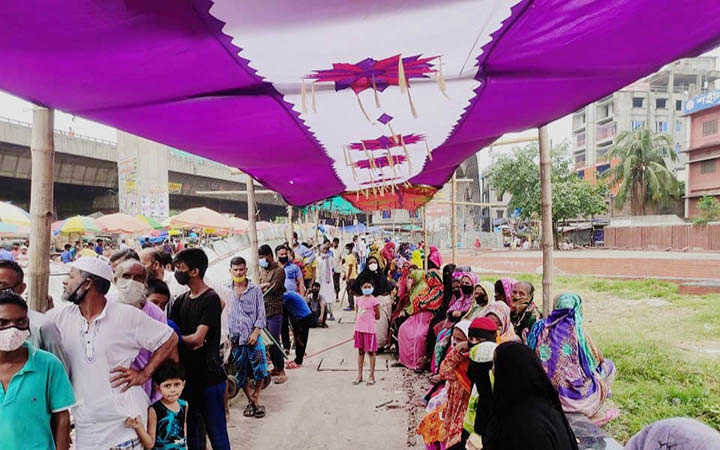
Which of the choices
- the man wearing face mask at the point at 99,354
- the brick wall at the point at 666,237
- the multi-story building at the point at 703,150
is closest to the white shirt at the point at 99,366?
the man wearing face mask at the point at 99,354

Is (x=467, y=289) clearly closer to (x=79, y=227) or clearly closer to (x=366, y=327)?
(x=366, y=327)

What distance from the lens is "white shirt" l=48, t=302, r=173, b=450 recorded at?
2115 millimetres

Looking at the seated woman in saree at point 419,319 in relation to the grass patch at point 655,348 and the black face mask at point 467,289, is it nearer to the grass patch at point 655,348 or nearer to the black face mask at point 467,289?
the black face mask at point 467,289

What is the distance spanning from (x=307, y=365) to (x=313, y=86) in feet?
15.2

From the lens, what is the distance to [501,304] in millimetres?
3418

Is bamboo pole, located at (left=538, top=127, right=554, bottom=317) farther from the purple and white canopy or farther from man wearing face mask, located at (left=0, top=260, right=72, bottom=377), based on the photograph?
man wearing face mask, located at (left=0, top=260, right=72, bottom=377)

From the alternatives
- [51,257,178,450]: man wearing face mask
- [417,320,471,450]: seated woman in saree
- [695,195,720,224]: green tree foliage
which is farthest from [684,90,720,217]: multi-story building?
[51,257,178,450]: man wearing face mask

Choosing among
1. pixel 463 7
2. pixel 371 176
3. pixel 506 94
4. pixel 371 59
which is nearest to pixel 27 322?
pixel 371 59

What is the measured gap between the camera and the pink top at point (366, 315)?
550 cm

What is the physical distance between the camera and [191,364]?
115 inches

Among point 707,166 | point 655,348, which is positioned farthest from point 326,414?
point 707,166

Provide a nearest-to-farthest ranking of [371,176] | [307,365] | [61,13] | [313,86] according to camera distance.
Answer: [61,13] < [313,86] < [307,365] < [371,176]

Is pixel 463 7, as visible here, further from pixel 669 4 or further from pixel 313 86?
pixel 313 86

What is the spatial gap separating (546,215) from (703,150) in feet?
119
